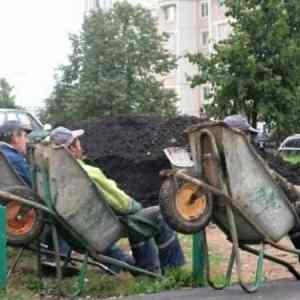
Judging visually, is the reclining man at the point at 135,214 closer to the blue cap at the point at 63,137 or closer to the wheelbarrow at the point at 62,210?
the blue cap at the point at 63,137

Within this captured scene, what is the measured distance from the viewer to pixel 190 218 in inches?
233

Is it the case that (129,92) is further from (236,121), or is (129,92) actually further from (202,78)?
(236,121)

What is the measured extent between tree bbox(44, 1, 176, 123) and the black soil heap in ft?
98.1

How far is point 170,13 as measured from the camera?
76250 millimetres

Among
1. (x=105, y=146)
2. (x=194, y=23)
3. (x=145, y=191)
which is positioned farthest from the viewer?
(x=194, y=23)

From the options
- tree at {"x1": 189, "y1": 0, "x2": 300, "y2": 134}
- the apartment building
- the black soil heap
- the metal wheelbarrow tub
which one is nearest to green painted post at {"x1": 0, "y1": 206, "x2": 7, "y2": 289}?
the metal wheelbarrow tub

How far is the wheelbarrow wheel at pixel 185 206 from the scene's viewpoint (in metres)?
5.85

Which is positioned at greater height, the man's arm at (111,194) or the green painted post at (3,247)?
the man's arm at (111,194)

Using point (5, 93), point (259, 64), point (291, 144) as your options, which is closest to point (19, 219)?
point (259, 64)

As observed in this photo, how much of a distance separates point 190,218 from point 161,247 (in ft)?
3.63

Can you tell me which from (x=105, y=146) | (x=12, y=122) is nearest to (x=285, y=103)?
(x=105, y=146)

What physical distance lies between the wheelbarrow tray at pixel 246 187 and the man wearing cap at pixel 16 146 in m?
1.78

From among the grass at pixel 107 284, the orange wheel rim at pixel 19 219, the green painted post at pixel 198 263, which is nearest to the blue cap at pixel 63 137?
the orange wheel rim at pixel 19 219

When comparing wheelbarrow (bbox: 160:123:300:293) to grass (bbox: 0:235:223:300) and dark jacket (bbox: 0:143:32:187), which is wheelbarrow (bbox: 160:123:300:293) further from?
dark jacket (bbox: 0:143:32:187)
